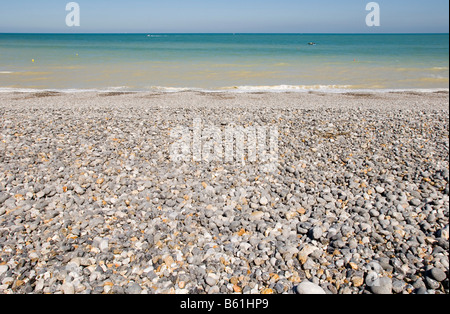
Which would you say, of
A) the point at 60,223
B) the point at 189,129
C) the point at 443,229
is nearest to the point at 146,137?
the point at 189,129

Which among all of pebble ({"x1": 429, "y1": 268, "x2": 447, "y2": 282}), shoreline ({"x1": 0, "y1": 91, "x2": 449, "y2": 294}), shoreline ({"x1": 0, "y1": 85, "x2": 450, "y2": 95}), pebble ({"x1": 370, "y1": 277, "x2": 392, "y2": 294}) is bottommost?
pebble ({"x1": 370, "y1": 277, "x2": 392, "y2": 294})

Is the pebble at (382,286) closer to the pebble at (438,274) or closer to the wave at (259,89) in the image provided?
the pebble at (438,274)

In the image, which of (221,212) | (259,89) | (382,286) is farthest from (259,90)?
(382,286)

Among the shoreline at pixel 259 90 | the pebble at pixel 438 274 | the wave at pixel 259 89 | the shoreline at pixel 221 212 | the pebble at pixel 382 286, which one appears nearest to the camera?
the pebble at pixel 382 286

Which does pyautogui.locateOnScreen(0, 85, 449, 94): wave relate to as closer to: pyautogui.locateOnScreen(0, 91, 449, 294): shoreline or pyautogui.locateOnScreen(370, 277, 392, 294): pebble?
pyautogui.locateOnScreen(0, 91, 449, 294): shoreline

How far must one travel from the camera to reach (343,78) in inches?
1019

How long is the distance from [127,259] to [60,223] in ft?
4.80

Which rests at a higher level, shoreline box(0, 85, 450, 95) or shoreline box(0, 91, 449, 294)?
shoreline box(0, 85, 450, 95)

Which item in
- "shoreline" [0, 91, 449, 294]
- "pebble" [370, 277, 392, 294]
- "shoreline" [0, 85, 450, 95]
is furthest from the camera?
"shoreline" [0, 85, 450, 95]

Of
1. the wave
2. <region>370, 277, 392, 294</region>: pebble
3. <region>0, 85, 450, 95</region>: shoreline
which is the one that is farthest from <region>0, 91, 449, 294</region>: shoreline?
the wave

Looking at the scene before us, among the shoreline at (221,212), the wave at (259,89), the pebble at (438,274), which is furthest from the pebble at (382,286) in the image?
the wave at (259,89)

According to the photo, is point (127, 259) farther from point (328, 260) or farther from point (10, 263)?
point (328, 260)

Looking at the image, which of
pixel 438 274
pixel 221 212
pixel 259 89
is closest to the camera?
pixel 438 274

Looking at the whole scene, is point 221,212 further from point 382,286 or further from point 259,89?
point 259,89
